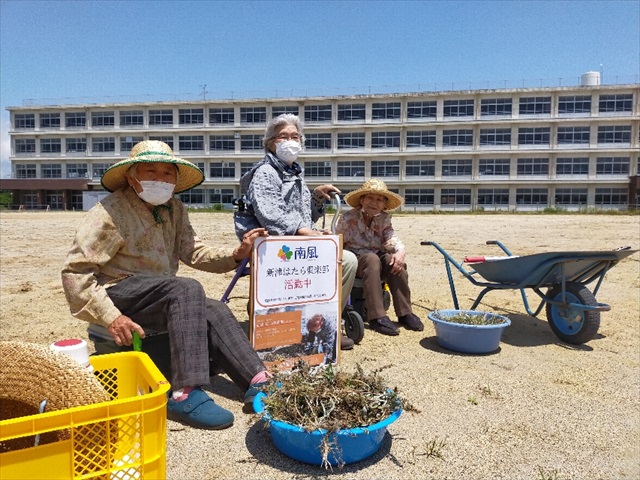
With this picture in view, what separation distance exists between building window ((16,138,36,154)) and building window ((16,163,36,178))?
158 cm

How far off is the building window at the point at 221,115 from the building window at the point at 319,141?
836 cm

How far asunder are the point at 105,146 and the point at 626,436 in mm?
57976

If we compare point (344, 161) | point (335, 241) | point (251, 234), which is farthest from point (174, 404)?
point (344, 161)

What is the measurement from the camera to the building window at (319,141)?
50484mm

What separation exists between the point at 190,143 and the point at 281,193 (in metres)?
52.0

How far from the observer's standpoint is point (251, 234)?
2959 mm

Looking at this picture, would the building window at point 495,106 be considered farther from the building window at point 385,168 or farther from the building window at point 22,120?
the building window at point 22,120

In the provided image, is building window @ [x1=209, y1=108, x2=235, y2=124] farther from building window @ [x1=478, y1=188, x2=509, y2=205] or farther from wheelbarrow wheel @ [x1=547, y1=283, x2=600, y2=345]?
wheelbarrow wheel @ [x1=547, y1=283, x2=600, y2=345]

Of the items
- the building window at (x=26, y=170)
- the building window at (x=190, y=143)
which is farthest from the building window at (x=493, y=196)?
the building window at (x=26, y=170)

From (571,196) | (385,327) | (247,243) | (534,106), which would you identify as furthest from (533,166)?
(247,243)

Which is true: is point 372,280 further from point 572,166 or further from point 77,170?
point 77,170

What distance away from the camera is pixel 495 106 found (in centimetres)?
4703

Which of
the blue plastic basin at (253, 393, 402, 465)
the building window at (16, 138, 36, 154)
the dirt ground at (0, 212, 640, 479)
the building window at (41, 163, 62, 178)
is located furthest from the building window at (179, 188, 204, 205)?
the blue plastic basin at (253, 393, 402, 465)

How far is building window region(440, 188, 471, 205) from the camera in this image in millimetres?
48316
